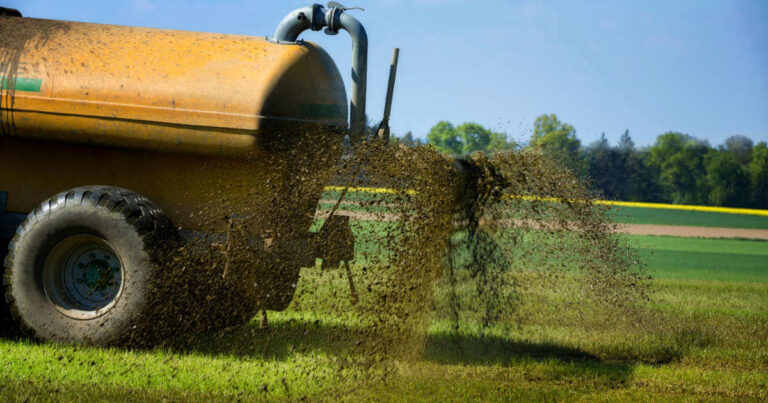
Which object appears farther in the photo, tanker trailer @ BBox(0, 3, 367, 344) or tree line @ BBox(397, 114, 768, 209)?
tree line @ BBox(397, 114, 768, 209)

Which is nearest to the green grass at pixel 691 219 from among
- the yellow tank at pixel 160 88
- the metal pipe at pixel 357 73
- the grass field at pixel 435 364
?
the grass field at pixel 435 364

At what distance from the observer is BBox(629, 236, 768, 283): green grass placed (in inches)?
496

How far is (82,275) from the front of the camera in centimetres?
543

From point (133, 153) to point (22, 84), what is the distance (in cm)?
93

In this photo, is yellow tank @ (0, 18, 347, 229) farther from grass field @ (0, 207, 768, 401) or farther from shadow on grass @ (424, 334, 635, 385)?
shadow on grass @ (424, 334, 635, 385)

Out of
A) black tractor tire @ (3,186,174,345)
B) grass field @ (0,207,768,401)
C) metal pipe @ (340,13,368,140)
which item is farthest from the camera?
metal pipe @ (340,13,368,140)

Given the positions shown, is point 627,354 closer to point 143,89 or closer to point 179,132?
point 179,132

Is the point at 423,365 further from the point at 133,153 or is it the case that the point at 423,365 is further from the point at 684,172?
the point at 684,172

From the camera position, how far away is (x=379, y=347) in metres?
4.73

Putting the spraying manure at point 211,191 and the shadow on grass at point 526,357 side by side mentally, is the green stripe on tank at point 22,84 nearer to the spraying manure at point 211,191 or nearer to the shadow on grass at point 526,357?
the spraying manure at point 211,191

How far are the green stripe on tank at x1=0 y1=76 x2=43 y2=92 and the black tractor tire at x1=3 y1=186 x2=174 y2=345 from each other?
34.0 inches

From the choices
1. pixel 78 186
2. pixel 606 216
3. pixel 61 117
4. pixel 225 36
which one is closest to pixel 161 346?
pixel 78 186

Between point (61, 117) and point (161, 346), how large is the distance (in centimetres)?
178

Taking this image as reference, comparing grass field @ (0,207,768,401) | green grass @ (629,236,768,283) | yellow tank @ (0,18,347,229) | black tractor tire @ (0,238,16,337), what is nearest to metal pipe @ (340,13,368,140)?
yellow tank @ (0,18,347,229)
